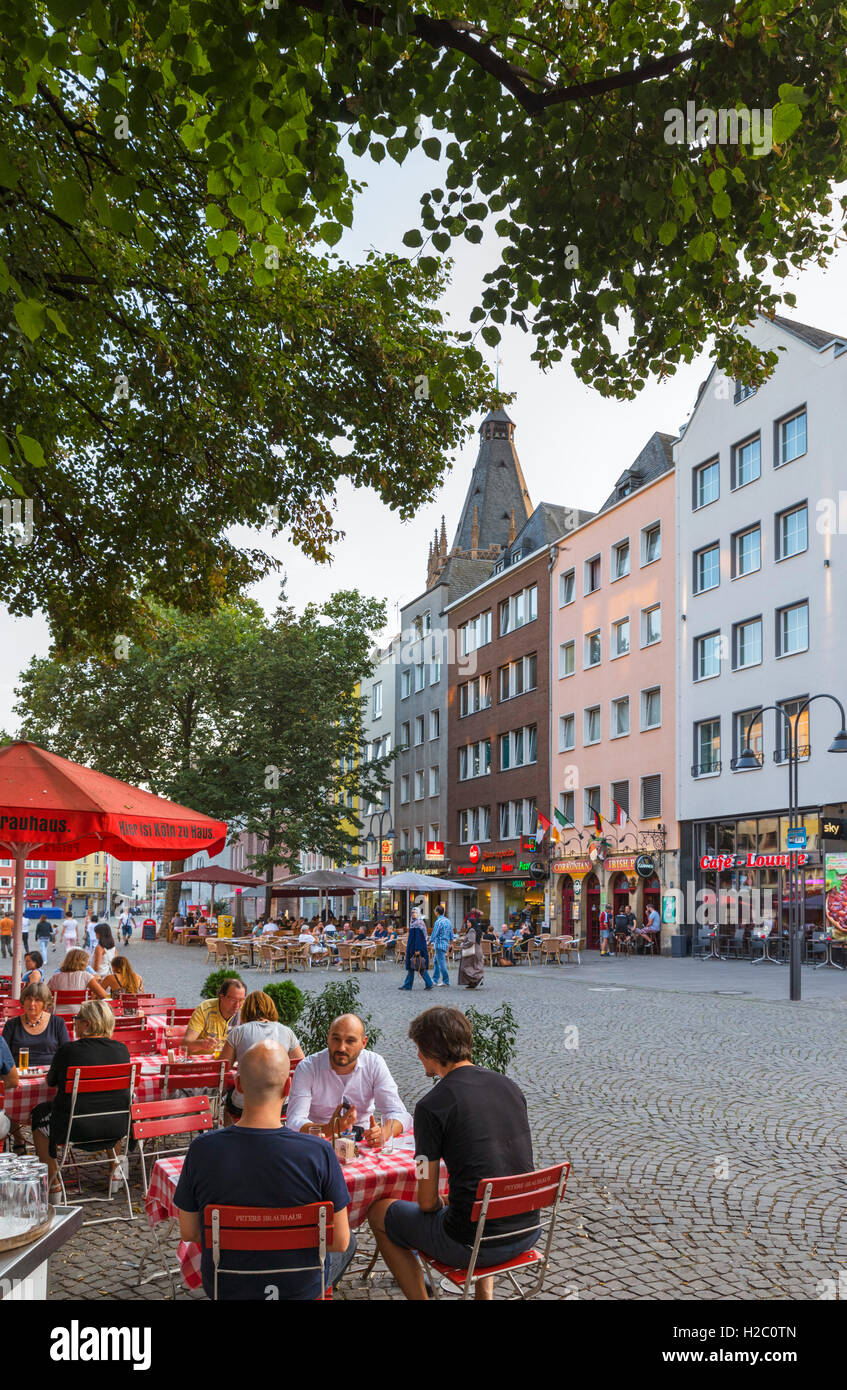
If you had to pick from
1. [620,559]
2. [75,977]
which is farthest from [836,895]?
[75,977]

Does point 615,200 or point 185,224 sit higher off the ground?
point 185,224

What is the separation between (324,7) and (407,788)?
62.1 meters

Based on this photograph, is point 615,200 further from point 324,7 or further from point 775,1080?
point 775,1080

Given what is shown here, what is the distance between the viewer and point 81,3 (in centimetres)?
467

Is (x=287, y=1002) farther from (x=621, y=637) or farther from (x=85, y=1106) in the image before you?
(x=621, y=637)

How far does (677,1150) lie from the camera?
29.6 ft

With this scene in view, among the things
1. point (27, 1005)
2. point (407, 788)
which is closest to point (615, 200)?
point (27, 1005)

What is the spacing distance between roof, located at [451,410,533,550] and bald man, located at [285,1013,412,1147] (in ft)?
223

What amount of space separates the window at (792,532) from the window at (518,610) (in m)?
17.3

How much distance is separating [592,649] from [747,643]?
10.6m

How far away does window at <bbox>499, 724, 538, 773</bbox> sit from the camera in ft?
167

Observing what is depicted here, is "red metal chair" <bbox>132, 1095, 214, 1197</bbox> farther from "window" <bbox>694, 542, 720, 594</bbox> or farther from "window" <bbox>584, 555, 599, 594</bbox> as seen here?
"window" <bbox>584, 555, 599, 594</bbox>
